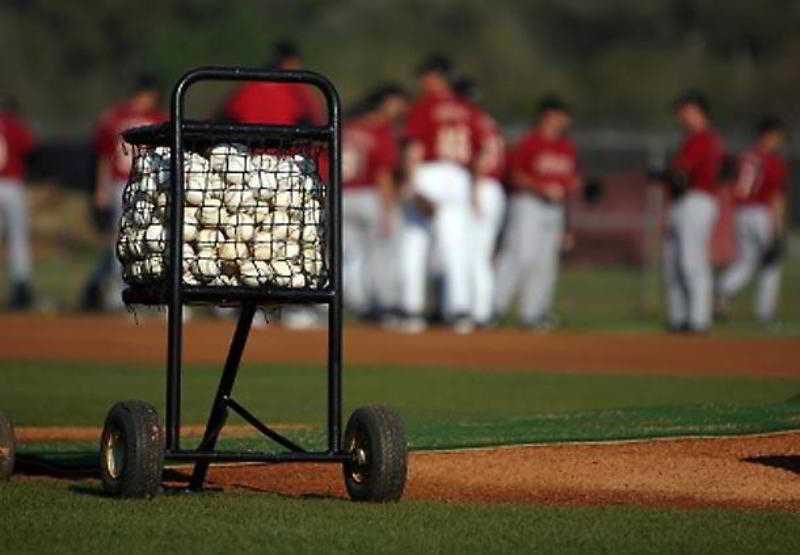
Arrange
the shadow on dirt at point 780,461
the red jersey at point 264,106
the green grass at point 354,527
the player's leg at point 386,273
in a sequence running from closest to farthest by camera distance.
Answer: the green grass at point 354,527
the shadow on dirt at point 780,461
the red jersey at point 264,106
the player's leg at point 386,273

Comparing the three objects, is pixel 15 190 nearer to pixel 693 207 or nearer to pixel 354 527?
pixel 693 207

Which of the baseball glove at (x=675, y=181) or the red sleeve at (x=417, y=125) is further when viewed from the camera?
the baseball glove at (x=675, y=181)

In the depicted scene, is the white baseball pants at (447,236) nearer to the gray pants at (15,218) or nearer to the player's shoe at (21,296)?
the gray pants at (15,218)

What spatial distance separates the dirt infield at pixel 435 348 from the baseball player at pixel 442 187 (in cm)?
41

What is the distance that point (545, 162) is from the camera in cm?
2123

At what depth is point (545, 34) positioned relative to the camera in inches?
2869

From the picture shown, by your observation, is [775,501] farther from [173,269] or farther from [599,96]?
[599,96]

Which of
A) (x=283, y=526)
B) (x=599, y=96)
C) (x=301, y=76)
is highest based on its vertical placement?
(x=599, y=96)

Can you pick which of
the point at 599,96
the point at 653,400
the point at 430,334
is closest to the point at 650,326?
the point at 430,334

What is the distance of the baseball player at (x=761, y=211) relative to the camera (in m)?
23.0

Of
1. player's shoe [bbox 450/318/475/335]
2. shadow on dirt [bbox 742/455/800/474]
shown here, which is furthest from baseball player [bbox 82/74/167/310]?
shadow on dirt [bbox 742/455/800/474]

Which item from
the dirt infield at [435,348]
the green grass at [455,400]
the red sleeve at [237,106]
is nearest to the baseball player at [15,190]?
the dirt infield at [435,348]

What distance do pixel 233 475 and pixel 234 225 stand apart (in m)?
1.65

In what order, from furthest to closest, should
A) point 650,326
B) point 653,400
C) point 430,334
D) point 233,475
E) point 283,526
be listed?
point 650,326, point 430,334, point 653,400, point 233,475, point 283,526
